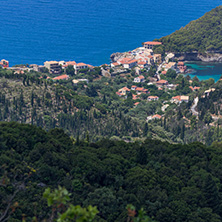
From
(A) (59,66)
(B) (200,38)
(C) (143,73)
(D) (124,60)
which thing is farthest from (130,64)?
(B) (200,38)

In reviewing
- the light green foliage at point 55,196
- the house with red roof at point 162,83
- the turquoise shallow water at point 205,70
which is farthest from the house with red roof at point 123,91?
the light green foliage at point 55,196

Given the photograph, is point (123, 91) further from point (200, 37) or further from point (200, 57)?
point (200, 37)

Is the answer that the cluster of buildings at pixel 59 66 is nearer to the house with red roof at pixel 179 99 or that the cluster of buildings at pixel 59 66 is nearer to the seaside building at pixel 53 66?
the seaside building at pixel 53 66

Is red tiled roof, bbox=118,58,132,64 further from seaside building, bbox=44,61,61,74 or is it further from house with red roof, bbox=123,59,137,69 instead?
seaside building, bbox=44,61,61,74

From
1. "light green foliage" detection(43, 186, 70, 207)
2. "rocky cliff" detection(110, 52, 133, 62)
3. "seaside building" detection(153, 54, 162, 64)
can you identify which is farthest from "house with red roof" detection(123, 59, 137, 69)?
"light green foliage" detection(43, 186, 70, 207)

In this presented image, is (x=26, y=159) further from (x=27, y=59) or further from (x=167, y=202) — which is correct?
(x=27, y=59)

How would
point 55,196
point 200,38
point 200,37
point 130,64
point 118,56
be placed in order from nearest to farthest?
point 55,196, point 130,64, point 118,56, point 200,38, point 200,37

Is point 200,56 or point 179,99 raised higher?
point 200,56
